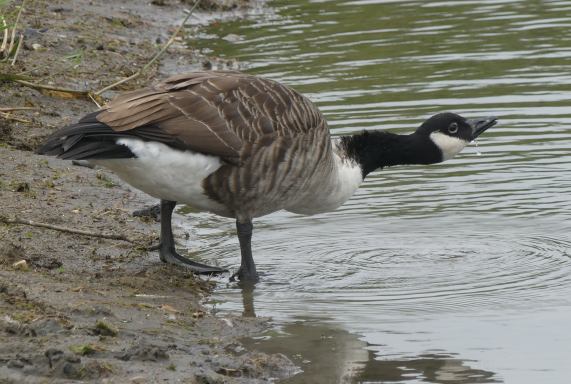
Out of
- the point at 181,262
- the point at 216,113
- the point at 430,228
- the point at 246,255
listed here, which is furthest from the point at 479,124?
the point at 181,262

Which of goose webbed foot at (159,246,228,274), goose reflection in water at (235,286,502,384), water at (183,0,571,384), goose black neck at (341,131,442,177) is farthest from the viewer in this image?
goose black neck at (341,131,442,177)

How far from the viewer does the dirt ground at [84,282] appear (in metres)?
5.74

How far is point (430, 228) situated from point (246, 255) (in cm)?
189

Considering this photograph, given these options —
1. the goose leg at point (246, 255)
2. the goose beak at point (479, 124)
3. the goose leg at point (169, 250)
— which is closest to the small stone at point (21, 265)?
the goose leg at point (169, 250)

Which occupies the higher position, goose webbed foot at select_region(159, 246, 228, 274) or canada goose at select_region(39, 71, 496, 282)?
canada goose at select_region(39, 71, 496, 282)

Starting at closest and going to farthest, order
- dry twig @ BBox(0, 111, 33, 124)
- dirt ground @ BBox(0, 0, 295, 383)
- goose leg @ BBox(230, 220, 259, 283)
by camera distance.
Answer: dirt ground @ BBox(0, 0, 295, 383) < goose leg @ BBox(230, 220, 259, 283) < dry twig @ BBox(0, 111, 33, 124)

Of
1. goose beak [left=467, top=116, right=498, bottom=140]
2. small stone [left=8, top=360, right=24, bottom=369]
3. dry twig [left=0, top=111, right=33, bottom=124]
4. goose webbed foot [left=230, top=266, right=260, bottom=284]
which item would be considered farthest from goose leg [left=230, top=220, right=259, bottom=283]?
dry twig [left=0, top=111, right=33, bottom=124]

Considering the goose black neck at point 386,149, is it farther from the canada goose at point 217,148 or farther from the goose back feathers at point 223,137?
the goose back feathers at point 223,137

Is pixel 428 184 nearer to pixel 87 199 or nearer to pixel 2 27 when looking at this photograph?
pixel 87 199

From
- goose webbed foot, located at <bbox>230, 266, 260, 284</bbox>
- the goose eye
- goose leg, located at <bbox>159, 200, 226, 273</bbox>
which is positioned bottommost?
goose webbed foot, located at <bbox>230, 266, 260, 284</bbox>

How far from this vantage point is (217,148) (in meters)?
7.52

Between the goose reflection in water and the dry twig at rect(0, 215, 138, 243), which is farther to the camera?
the dry twig at rect(0, 215, 138, 243)

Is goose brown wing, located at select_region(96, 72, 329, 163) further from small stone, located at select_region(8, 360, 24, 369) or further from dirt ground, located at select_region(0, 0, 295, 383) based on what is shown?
small stone, located at select_region(8, 360, 24, 369)

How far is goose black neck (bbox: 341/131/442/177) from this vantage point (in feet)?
28.9
